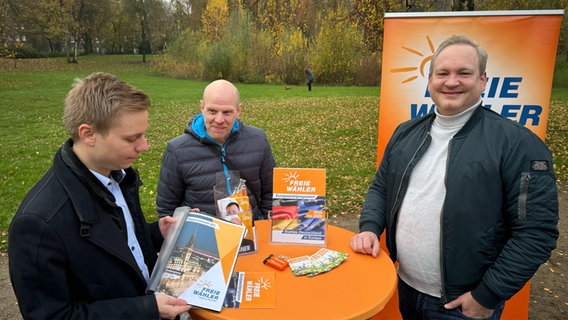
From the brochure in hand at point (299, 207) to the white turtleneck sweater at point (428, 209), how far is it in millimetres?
464

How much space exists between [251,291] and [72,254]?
0.80m

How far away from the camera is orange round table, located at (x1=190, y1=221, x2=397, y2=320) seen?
1.66m

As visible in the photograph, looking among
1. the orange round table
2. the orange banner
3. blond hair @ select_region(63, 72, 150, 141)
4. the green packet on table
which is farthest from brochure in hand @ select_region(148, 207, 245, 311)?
the orange banner

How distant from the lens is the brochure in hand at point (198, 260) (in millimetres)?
1592

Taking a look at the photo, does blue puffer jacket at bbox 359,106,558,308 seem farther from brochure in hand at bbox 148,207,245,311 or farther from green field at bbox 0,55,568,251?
green field at bbox 0,55,568,251

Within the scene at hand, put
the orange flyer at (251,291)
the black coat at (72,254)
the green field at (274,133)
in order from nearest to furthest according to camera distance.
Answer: the black coat at (72,254), the orange flyer at (251,291), the green field at (274,133)

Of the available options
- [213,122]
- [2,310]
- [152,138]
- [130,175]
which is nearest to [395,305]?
[213,122]

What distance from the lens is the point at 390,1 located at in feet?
28.8

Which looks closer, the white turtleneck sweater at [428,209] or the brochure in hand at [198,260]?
the brochure in hand at [198,260]

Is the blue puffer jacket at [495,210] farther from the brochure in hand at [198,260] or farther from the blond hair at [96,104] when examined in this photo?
the blond hair at [96,104]

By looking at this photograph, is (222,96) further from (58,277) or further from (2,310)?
(2,310)

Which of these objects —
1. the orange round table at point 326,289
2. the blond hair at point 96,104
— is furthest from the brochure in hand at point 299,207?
the blond hair at point 96,104

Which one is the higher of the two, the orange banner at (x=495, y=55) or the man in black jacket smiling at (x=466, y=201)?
the orange banner at (x=495, y=55)

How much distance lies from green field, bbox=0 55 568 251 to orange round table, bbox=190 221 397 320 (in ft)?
11.9
